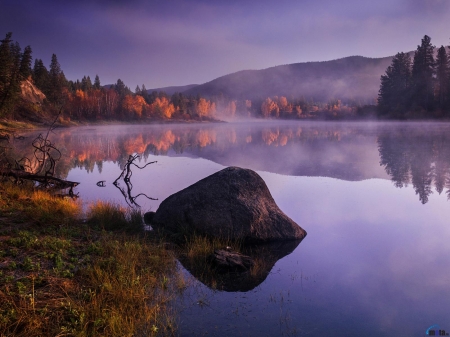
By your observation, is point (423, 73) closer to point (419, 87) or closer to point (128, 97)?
point (419, 87)

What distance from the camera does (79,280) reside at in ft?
20.4

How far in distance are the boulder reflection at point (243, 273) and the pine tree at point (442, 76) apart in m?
87.6

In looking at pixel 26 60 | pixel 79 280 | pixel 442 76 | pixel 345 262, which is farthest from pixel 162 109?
pixel 79 280

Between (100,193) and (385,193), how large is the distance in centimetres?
1274

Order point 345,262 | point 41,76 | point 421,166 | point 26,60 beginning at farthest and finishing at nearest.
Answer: point 41,76 → point 26,60 → point 421,166 → point 345,262

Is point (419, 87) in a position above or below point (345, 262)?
above

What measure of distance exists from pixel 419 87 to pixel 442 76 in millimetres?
5421

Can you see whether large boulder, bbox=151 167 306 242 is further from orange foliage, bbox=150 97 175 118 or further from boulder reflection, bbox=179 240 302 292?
orange foliage, bbox=150 97 175 118

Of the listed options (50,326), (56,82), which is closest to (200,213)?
(50,326)

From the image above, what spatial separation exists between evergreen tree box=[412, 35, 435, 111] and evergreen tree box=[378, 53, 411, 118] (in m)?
2.70

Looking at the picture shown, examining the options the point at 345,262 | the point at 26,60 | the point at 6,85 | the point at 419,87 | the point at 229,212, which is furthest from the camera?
the point at 419,87

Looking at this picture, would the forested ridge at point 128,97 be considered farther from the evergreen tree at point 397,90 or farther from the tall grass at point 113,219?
the tall grass at point 113,219

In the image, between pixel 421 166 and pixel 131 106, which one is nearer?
pixel 421 166

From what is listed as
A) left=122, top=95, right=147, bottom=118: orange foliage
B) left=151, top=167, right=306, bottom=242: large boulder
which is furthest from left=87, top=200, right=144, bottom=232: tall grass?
left=122, top=95, right=147, bottom=118: orange foliage
